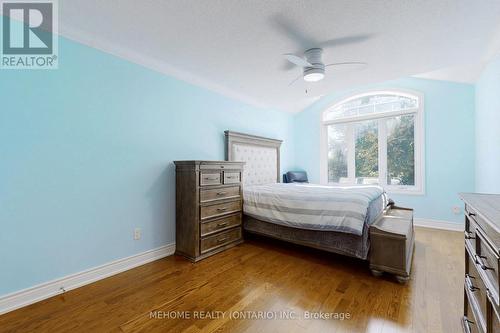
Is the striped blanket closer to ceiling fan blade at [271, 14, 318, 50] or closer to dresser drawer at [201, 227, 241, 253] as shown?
dresser drawer at [201, 227, 241, 253]

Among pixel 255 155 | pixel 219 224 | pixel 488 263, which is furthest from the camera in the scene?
pixel 255 155

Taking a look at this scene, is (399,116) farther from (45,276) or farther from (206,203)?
(45,276)

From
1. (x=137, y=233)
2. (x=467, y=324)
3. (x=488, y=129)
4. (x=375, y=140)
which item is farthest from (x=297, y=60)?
(x=375, y=140)

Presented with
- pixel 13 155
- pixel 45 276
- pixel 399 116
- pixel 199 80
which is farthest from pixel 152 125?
pixel 399 116

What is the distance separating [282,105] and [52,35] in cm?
388

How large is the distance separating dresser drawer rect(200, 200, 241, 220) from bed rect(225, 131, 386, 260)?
7.4 inches

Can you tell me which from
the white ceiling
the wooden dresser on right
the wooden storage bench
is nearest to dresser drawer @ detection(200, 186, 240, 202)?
the white ceiling

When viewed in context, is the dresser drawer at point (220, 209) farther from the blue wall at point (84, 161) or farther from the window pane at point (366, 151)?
the window pane at point (366, 151)

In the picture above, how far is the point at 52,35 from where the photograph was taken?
1976mm

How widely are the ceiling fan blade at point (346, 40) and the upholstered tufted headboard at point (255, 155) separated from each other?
6.21 feet

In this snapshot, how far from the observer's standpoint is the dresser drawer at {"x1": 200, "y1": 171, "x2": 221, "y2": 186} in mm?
2662

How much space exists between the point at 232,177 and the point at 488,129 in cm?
352

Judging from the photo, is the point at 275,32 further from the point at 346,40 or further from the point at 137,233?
the point at 137,233

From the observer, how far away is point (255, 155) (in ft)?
13.9
